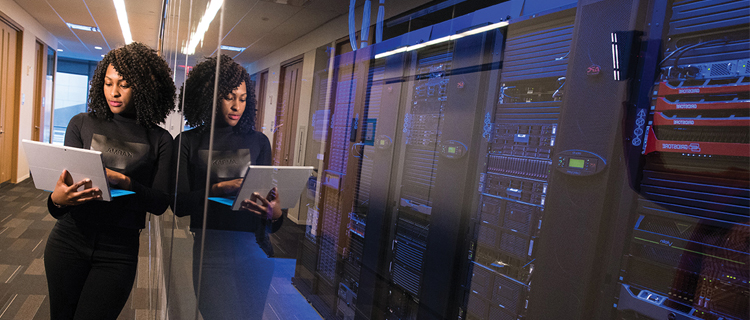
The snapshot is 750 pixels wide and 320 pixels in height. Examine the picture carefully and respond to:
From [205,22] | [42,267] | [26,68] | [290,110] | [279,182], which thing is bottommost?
[42,267]

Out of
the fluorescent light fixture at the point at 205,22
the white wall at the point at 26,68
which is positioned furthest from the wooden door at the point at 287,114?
the white wall at the point at 26,68

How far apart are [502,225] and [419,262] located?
11cm

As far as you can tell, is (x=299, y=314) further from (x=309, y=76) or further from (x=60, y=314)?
(x=60, y=314)

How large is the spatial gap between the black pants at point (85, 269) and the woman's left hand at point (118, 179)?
0.50 ft

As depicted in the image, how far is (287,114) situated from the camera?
0.53 m

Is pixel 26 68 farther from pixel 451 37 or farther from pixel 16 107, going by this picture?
pixel 451 37

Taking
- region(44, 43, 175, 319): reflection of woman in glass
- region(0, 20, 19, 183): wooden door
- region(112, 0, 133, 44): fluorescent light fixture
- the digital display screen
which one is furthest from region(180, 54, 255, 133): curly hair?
region(0, 20, 19, 183): wooden door

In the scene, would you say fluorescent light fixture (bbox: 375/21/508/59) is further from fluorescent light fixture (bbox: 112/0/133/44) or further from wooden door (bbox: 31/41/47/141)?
wooden door (bbox: 31/41/47/141)

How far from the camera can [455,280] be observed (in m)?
0.52

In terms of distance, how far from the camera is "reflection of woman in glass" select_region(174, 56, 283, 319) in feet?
1.98

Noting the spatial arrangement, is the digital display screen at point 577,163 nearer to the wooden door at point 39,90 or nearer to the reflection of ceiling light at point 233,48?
the reflection of ceiling light at point 233,48

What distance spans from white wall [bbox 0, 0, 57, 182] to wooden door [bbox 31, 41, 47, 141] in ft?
0.57

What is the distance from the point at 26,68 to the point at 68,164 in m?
6.57

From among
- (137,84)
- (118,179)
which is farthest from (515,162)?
(137,84)
